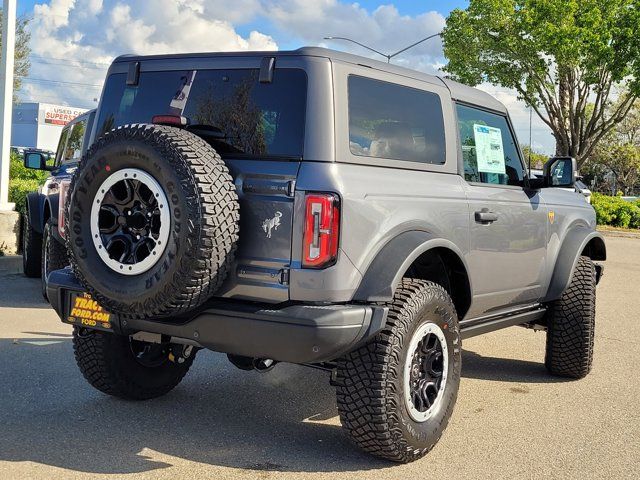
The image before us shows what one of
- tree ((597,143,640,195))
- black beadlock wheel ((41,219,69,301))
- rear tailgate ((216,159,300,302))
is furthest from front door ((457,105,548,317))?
tree ((597,143,640,195))

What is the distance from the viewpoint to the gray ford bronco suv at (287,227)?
11.6ft

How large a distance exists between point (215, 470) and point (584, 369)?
3.15m

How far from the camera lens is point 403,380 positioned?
382 cm

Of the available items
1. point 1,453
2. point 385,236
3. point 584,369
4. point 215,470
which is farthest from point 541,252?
point 1,453

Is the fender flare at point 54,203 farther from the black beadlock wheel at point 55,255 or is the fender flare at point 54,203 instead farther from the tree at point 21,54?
the tree at point 21,54

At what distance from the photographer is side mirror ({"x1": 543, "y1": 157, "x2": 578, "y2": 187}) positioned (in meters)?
5.32

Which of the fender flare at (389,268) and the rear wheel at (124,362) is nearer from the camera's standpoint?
the fender flare at (389,268)

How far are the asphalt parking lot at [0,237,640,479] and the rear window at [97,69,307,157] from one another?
1538 millimetres

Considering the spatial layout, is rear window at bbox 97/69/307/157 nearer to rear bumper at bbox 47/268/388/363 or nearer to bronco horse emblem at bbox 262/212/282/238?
bronco horse emblem at bbox 262/212/282/238

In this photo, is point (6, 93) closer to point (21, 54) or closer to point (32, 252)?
point (32, 252)

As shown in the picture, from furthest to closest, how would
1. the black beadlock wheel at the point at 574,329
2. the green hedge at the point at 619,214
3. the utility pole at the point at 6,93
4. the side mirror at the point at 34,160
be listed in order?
the green hedge at the point at 619,214
the utility pole at the point at 6,93
the side mirror at the point at 34,160
the black beadlock wheel at the point at 574,329

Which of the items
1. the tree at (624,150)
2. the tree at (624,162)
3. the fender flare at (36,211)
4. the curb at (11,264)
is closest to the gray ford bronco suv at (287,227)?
the fender flare at (36,211)

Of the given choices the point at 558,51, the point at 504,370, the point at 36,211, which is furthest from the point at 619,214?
the point at 504,370

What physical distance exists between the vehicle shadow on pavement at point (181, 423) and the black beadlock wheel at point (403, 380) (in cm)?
24
